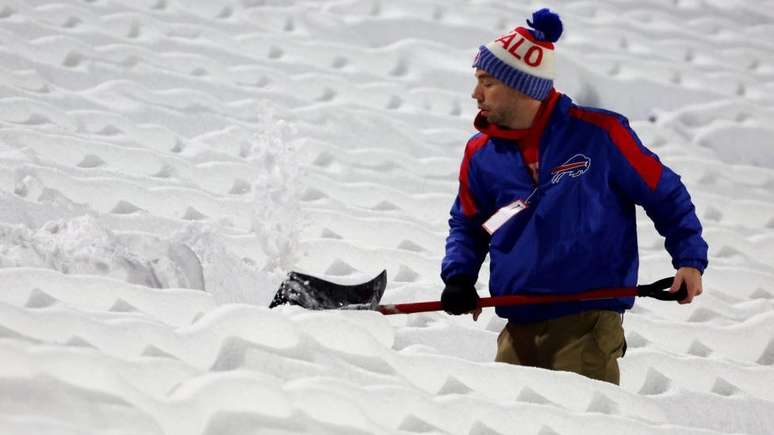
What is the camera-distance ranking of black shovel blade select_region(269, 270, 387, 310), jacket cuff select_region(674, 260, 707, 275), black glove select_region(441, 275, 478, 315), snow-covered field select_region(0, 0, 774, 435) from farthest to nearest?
black shovel blade select_region(269, 270, 387, 310), black glove select_region(441, 275, 478, 315), jacket cuff select_region(674, 260, 707, 275), snow-covered field select_region(0, 0, 774, 435)

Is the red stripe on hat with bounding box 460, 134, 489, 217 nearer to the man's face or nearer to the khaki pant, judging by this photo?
the man's face

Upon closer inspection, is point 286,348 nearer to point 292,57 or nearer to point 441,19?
point 292,57

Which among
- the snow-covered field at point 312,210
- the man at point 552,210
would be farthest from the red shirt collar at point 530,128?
the snow-covered field at point 312,210

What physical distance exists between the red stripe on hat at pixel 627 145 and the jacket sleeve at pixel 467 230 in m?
0.27

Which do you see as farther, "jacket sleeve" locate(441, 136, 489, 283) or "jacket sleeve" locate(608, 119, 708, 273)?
"jacket sleeve" locate(441, 136, 489, 283)

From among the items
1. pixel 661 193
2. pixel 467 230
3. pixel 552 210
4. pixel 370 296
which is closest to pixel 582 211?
pixel 552 210

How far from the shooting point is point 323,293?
9.73ft

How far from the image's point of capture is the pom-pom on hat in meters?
2.70

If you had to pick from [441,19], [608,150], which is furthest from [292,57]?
[608,150]

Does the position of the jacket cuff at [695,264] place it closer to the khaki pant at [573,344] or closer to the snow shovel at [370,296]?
the snow shovel at [370,296]

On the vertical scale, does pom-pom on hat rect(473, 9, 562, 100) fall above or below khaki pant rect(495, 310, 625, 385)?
above

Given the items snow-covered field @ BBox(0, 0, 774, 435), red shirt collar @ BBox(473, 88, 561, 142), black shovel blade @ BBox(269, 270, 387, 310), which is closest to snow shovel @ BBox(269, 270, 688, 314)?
black shovel blade @ BBox(269, 270, 387, 310)

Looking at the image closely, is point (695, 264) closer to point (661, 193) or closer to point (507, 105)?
point (661, 193)

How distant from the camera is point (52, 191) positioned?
3535 millimetres
